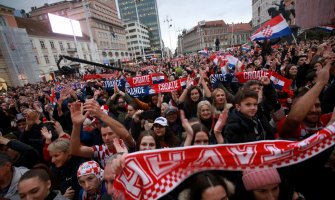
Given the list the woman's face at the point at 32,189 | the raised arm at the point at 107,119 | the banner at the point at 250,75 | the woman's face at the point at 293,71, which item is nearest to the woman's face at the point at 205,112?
the raised arm at the point at 107,119

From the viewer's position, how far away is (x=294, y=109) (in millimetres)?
2238

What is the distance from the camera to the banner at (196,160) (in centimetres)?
178

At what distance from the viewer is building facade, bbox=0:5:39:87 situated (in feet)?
107

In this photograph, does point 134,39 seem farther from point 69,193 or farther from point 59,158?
point 69,193

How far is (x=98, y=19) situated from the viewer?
66.9m

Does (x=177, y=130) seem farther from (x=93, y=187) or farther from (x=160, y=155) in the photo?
(x=160, y=155)

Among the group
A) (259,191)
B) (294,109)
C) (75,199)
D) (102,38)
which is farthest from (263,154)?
(102,38)

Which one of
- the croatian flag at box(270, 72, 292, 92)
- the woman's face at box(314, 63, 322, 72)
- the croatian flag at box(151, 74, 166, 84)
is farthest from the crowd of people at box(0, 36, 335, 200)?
the croatian flag at box(151, 74, 166, 84)

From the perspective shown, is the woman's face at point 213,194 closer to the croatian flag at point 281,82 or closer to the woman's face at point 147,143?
the woman's face at point 147,143

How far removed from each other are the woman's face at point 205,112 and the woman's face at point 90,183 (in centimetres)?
195

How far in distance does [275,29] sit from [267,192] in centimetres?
818

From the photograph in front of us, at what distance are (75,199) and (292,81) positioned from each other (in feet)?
18.3

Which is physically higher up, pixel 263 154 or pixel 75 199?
pixel 263 154

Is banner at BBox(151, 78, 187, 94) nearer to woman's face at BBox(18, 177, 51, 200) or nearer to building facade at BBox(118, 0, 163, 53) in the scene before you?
woman's face at BBox(18, 177, 51, 200)
